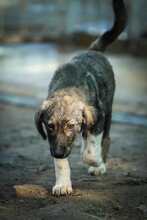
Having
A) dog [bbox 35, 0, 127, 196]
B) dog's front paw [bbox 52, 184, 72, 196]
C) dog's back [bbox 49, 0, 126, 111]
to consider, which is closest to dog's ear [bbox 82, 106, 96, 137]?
dog [bbox 35, 0, 127, 196]

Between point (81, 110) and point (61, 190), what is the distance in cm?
68

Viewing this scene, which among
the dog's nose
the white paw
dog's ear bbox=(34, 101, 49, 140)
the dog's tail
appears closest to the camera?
the dog's nose

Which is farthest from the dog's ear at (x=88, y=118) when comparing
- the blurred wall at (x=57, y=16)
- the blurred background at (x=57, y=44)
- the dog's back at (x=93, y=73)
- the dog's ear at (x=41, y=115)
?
the blurred wall at (x=57, y=16)

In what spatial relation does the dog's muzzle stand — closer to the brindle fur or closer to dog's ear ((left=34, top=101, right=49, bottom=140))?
the brindle fur

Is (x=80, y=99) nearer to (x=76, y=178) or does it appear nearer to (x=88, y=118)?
(x=88, y=118)

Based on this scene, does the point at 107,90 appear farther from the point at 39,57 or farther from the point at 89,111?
the point at 39,57

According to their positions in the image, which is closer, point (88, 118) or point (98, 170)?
point (88, 118)

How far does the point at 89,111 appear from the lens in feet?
17.7

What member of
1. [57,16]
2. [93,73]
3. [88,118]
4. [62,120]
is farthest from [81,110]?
[57,16]

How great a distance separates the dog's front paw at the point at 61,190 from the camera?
525 cm

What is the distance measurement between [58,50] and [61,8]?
2.54m

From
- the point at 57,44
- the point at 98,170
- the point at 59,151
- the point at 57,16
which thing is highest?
the point at 59,151

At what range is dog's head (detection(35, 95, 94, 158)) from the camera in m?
5.06

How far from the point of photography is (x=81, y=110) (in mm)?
5309
